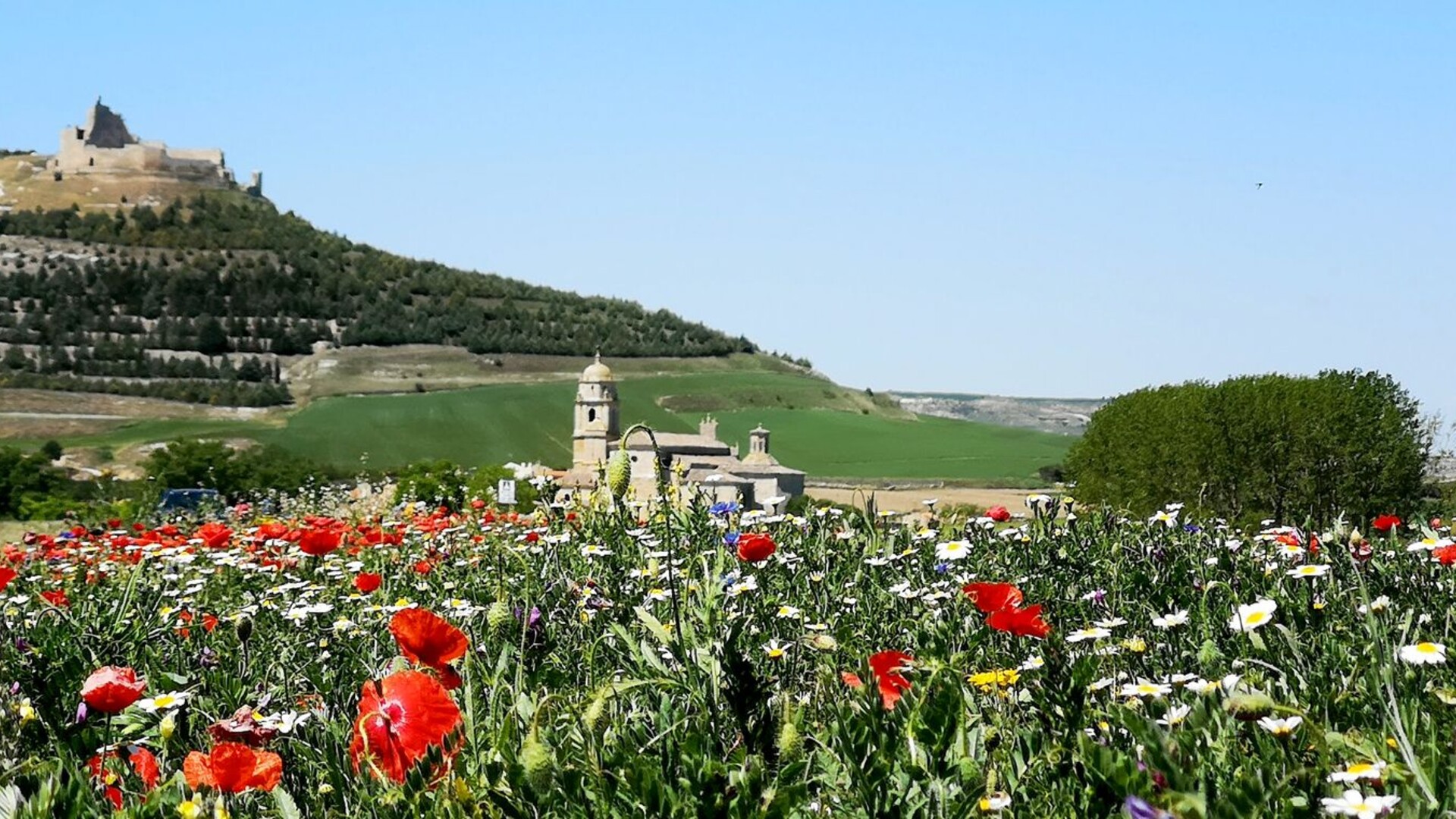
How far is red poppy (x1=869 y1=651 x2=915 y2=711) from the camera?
118 inches

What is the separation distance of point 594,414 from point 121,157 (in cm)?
11151

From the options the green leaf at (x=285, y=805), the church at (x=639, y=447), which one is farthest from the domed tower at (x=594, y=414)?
the green leaf at (x=285, y=805)

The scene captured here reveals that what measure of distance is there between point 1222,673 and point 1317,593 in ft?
6.25

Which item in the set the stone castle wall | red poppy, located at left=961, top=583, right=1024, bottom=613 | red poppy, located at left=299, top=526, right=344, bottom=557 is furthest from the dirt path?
the stone castle wall

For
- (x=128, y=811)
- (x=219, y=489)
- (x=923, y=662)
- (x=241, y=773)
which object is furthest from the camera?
(x=219, y=489)

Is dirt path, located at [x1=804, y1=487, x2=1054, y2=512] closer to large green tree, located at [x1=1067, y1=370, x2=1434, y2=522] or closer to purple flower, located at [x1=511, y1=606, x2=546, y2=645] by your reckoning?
large green tree, located at [x1=1067, y1=370, x2=1434, y2=522]

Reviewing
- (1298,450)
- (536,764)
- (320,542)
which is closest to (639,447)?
(1298,450)

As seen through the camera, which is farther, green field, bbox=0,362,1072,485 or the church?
green field, bbox=0,362,1072,485

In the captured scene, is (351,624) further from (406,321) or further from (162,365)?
(406,321)

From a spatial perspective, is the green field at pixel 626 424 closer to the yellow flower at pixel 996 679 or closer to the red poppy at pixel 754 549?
the red poppy at pixel 754 549

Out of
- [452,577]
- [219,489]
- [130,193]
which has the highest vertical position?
[130,193]

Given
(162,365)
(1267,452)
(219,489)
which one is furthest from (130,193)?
(1267,452)

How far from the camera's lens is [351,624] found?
5020 millimetres

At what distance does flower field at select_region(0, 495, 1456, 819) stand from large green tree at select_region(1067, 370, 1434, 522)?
15039 millimetres
